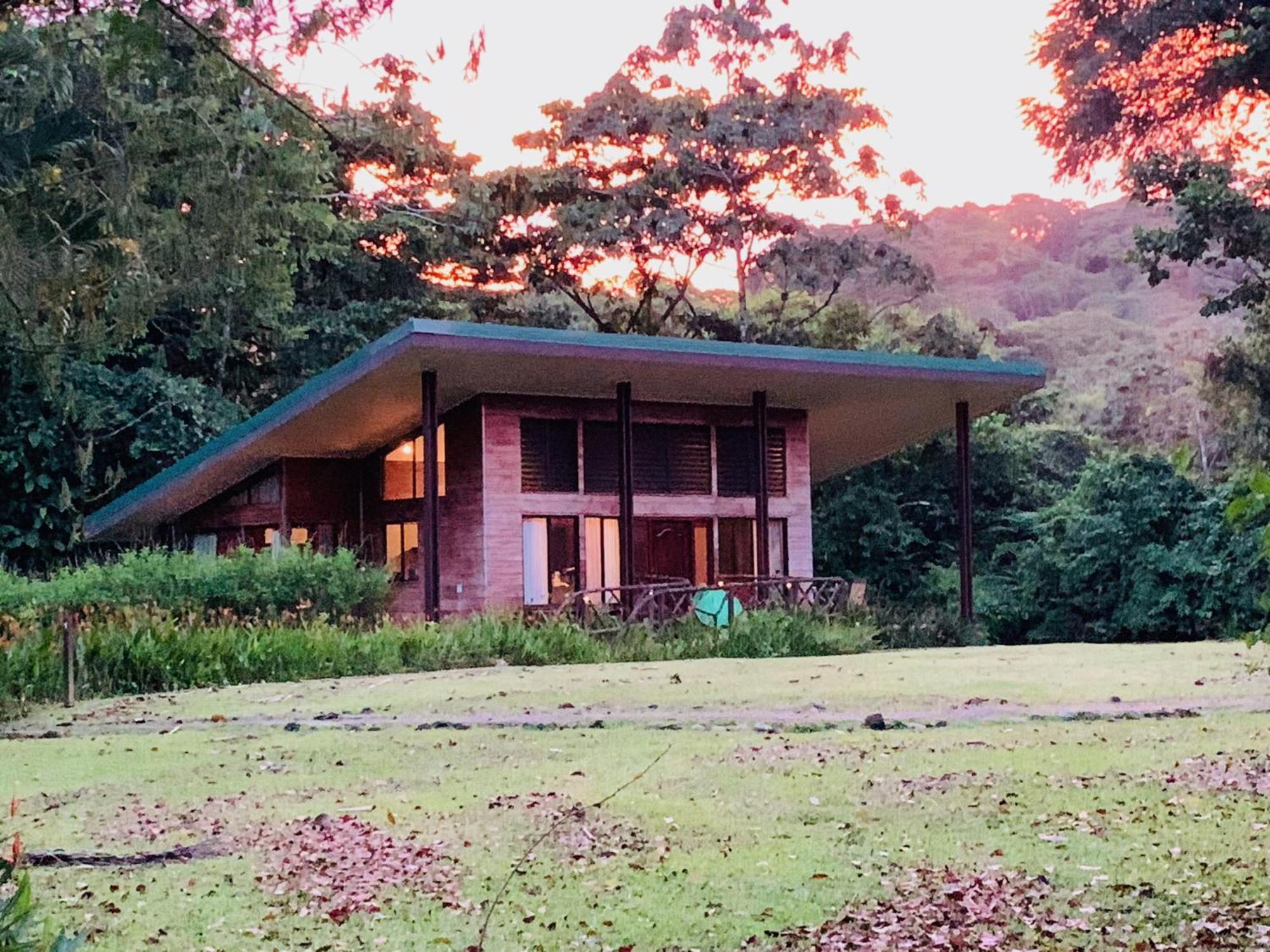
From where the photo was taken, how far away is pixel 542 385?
23141 mm

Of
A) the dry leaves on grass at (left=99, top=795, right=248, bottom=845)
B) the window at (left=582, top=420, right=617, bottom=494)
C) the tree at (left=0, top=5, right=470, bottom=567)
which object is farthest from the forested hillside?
A: the dry leaves on grass at (left=99, top=795, right=248, bottom=845)

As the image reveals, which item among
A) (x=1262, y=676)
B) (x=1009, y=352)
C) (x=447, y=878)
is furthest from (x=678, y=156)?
(x=447, y=878)

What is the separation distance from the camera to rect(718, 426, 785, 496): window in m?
25.8

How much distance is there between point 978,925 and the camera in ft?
17.5

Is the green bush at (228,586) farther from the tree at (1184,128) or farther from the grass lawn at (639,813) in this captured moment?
the tree at (1184,128)

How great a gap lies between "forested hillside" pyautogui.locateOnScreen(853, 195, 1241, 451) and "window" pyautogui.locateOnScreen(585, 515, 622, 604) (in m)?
19.4

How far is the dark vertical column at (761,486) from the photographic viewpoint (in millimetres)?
24078

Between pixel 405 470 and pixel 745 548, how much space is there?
19.5 ft

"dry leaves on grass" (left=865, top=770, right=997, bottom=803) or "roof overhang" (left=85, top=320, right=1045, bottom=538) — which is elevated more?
"roof overhang" (left=85, top=320, right=1045, bottom=538)

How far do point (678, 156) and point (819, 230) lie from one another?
946 centimetres

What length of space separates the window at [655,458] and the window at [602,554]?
1.84 ft

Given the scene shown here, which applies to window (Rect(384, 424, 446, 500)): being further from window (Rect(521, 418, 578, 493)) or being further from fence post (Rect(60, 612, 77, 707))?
fence post (Rect(60, 612, 77, 707))

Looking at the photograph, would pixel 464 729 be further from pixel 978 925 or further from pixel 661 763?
pixel 978 925

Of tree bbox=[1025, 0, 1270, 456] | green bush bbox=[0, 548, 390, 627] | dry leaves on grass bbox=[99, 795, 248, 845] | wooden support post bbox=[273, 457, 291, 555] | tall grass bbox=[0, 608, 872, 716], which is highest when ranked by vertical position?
tree bbox=[1025, 0, 1270, 456]
